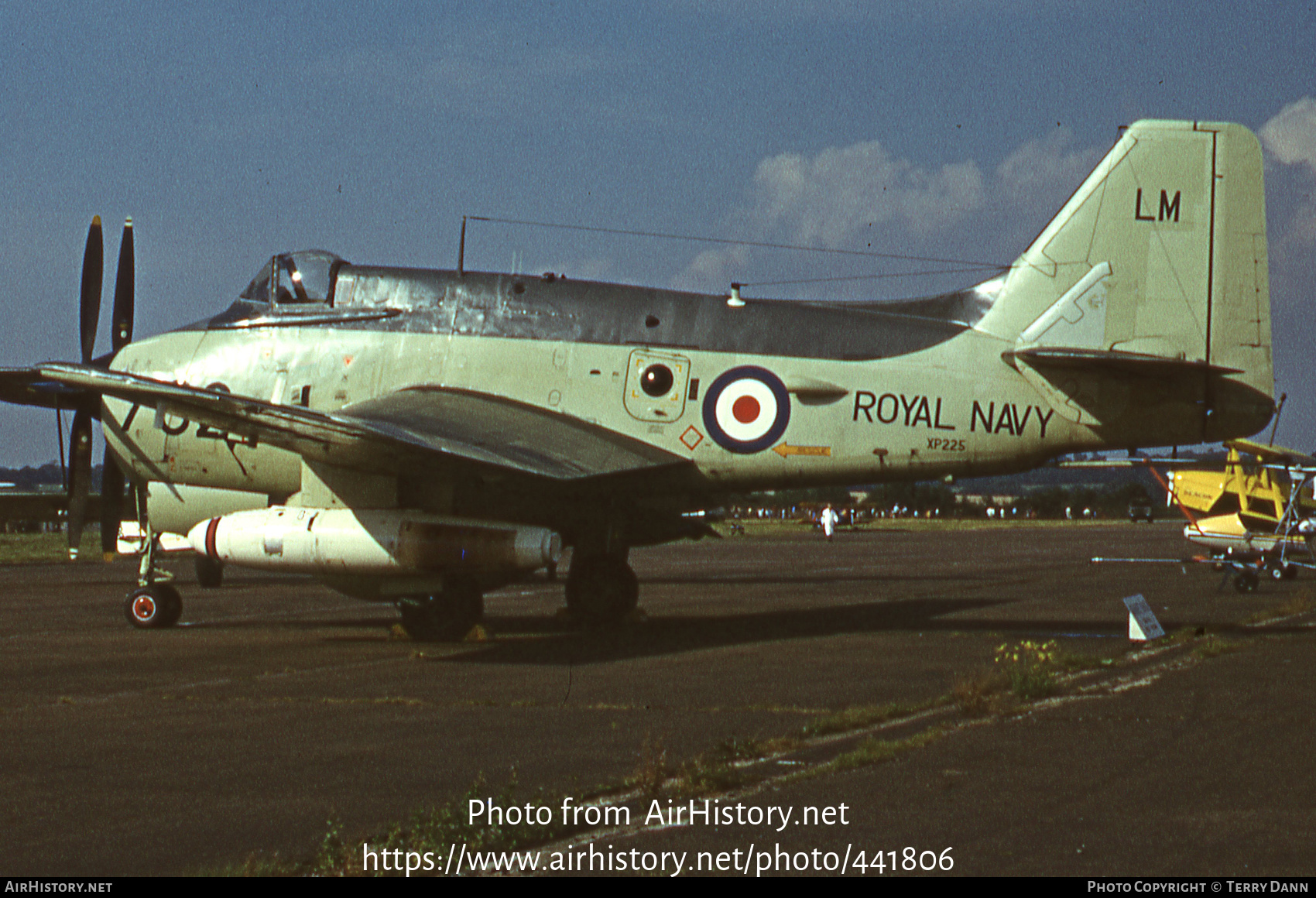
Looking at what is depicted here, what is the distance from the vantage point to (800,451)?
15.2 meters

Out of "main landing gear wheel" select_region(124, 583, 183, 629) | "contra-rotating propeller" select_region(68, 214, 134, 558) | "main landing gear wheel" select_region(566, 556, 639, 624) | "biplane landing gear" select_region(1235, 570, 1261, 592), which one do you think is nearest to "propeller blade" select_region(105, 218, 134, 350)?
"contra-rotating propeller" select_region(68, 214, 134, 558)

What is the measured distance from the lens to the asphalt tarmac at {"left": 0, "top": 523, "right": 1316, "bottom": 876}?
6094 millimetres

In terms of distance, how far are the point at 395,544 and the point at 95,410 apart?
227 inches

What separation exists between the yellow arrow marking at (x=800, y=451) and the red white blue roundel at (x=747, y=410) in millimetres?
124

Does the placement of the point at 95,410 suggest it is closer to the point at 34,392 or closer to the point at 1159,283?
the point at 34,392

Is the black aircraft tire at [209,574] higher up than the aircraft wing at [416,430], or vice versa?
the aircraft wing at [416,430]

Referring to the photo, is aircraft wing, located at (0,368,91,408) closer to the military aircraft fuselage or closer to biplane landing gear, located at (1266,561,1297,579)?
the military aircraft fuselage

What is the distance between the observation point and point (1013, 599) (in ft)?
74.2

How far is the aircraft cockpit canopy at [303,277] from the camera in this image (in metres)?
16.5

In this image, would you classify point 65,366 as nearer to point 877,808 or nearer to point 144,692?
point 144,692

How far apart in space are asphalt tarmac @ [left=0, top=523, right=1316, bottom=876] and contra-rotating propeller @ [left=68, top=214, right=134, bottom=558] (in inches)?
60.1

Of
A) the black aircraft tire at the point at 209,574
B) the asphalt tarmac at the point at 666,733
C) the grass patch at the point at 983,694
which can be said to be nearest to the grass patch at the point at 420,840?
the asphalt tarmac at the point at 666,733

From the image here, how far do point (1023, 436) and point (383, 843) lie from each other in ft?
35.0

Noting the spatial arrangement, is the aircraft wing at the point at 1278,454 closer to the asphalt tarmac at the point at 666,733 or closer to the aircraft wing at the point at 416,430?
the asphalt tarmac at the point at 666,733
